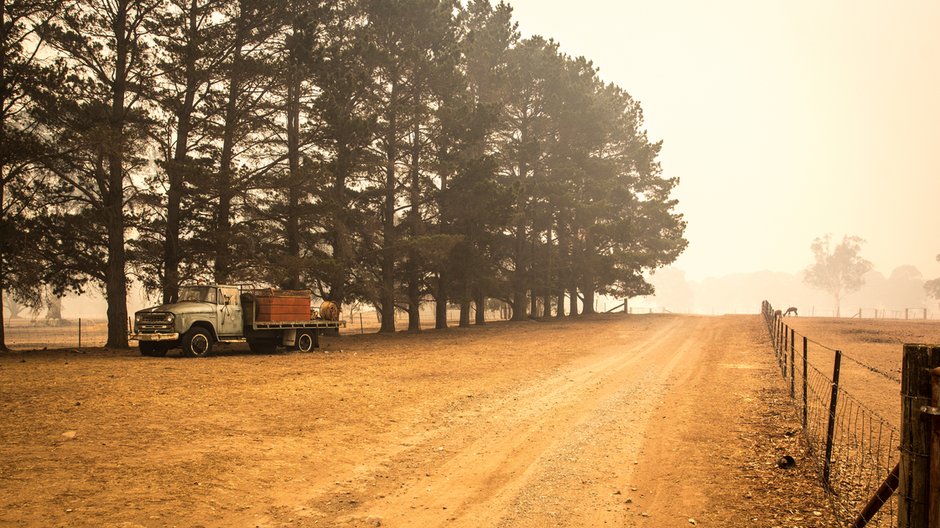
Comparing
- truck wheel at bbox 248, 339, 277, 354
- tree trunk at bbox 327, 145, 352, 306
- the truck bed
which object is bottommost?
truck wheel at bbox 248, 339, 277, 354

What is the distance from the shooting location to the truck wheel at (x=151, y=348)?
18.5 metres

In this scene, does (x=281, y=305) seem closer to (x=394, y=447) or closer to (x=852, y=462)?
(x=394, y=447)

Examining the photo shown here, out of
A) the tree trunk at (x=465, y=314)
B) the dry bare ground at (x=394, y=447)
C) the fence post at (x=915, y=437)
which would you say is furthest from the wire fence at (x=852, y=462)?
the tree trunk at (x=465, y=314)

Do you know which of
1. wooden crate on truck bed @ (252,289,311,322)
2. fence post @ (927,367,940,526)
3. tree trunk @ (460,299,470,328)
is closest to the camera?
fence post @ (927,367,940,526)

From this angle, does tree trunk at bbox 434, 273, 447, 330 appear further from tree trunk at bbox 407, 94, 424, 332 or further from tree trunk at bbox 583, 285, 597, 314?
tree trunk at bbox 583, 285, 597, 314

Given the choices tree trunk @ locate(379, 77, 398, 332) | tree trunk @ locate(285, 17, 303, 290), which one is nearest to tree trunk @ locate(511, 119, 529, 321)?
tree trunk @ locate(379, 77, 398, 332)

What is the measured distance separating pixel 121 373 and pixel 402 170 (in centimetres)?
1946

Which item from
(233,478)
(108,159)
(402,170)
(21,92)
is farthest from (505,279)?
(233,478)

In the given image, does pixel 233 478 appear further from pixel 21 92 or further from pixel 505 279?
pixel 505 279

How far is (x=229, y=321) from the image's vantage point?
19.9 metres

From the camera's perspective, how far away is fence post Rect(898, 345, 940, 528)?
3.56 metres

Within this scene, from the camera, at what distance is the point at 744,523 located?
19.5ft

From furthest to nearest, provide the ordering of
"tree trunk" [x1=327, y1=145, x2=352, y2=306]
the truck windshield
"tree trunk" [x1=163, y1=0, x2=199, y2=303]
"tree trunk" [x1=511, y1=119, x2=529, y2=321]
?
"tree trunk" [x1=511, y1=119, x2=529, y2=321] < "tree trunk" [x1=327, y1=145, x2=352, y2=306] < "tree trunk" [x1=163, y1=0, x2=199, y2=303] < the truck windshield

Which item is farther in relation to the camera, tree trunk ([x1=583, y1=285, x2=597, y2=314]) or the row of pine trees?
tree trunk ([x1=583, y1=285, x2=597, y2=314])
